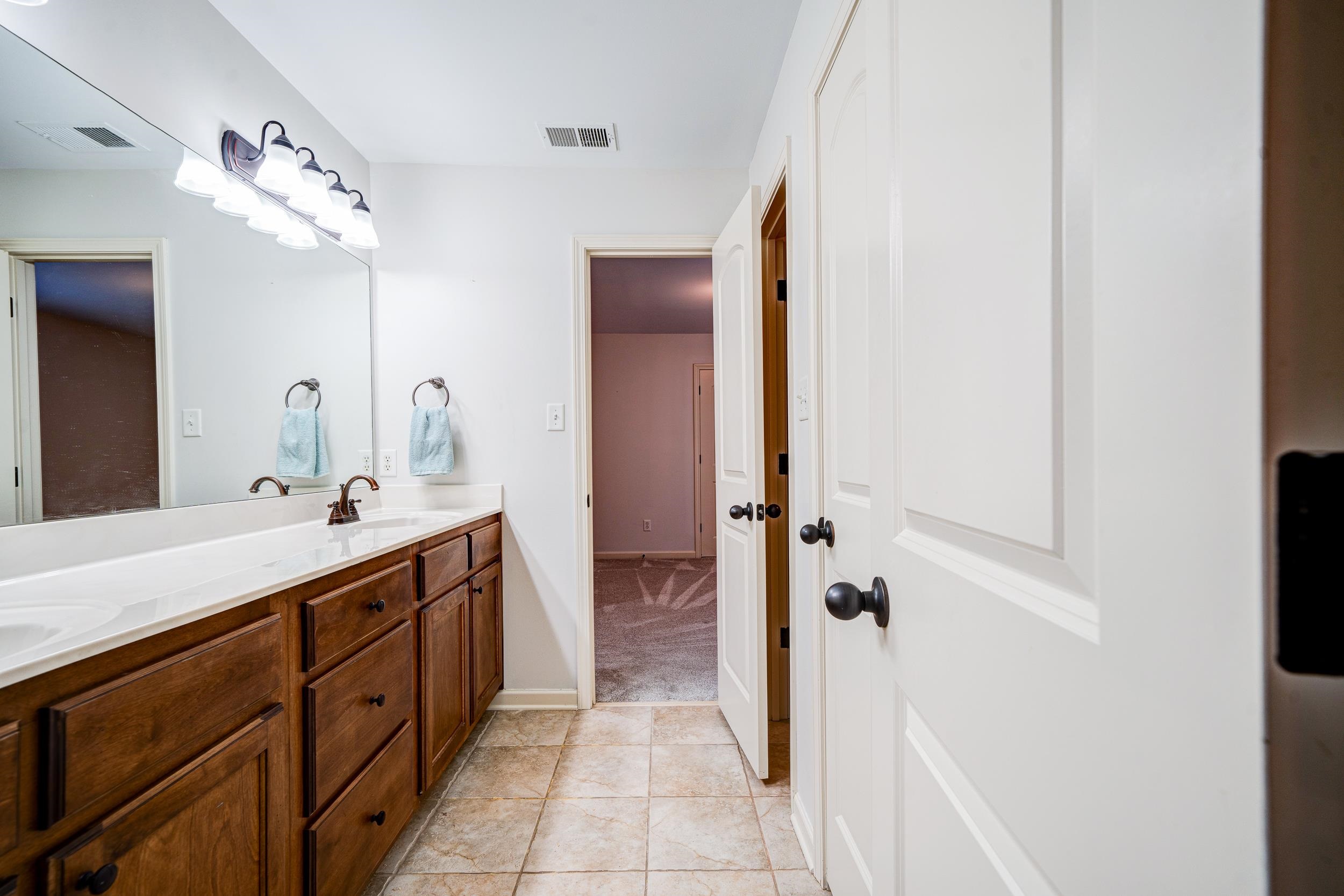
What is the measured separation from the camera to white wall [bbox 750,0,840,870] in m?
1.37

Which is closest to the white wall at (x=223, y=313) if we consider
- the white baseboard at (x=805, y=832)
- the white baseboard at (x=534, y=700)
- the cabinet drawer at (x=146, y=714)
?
the cabinet drawer at (x=146, y=714)

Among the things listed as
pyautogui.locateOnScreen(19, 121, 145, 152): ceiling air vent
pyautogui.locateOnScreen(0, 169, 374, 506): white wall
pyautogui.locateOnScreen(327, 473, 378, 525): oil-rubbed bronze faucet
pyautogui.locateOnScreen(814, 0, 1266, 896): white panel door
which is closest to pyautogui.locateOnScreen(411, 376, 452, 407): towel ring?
pyautogui.locateOnScreen(0, 169, 374, 506): white wall

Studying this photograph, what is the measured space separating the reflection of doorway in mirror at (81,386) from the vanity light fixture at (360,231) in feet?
2.72

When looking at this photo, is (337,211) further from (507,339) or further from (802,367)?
(802,367)

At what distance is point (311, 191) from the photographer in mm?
1895

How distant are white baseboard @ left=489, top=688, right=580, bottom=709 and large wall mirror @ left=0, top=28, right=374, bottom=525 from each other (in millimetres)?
1192

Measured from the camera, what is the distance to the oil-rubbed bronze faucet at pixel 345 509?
1.90 meters

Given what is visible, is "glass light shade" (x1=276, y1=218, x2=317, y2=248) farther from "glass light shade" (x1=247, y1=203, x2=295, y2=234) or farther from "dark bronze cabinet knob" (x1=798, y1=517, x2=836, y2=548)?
"dark bronze cabinet knob" (x1=798, y1=517, x2=836, y2=548)

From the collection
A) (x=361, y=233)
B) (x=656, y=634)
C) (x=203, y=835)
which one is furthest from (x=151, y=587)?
(x=656, y=634)

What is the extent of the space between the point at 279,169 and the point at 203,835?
1787mm

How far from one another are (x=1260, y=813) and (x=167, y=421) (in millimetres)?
1956

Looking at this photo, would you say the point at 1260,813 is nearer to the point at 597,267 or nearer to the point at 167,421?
the point at 167,421

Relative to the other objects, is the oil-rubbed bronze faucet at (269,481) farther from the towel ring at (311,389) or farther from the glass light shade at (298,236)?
the glass light shade at (298,236)

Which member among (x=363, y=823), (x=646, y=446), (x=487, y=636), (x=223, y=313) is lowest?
(x=363, y=823)
